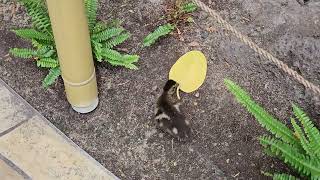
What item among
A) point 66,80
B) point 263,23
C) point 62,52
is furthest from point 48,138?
point 263,23

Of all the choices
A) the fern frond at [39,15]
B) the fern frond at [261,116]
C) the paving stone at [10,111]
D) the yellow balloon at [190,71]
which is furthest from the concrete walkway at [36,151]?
the fern frond at [261,116]

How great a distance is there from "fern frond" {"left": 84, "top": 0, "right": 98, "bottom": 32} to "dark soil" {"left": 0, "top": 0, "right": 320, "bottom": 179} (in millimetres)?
301

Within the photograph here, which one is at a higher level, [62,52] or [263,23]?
[62,52]

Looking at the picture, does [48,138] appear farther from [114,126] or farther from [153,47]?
[153,47]

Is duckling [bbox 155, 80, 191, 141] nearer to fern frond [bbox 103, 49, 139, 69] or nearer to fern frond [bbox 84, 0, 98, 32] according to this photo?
fern frond [bbox 103, 49, 139, 69]

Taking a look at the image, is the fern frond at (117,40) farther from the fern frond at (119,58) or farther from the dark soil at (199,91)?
the dark soil at (199,91)

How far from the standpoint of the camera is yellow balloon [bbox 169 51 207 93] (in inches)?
197

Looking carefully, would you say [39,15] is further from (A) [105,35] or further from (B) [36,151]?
(B) [36,151]

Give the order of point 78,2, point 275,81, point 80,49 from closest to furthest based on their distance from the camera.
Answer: point 78,2
point 80,49
point 275,81

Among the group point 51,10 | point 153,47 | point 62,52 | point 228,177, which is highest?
point 51,10

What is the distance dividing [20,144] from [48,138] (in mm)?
221

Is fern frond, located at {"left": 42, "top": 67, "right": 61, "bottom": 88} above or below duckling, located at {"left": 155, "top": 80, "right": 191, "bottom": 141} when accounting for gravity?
above

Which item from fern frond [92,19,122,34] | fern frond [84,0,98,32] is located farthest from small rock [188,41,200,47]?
fern frond [84,0,98,32]

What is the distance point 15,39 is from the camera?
523cm
